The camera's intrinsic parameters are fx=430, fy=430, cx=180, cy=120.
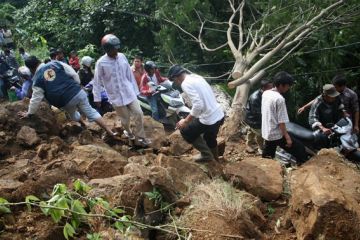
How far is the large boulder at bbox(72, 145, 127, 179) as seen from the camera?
14.0 feet

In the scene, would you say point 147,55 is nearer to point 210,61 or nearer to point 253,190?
point 210,61

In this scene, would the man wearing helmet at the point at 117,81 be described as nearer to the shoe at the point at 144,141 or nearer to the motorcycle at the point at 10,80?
the shoe at the point at 144,141

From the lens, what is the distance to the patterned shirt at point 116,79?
541 cm

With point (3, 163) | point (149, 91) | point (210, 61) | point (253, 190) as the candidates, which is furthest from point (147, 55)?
point (253, 190)

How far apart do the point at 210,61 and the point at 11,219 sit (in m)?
8.94

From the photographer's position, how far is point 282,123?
4.93 m

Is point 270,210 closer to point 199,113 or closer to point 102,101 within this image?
point 199,113

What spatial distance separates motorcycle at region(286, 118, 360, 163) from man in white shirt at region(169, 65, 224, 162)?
5.55 feet

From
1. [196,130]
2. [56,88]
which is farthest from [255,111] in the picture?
[56,88]

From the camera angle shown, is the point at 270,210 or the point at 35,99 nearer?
the point at 270,210

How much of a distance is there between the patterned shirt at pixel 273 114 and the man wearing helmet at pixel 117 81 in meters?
1.73

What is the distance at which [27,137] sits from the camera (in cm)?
559

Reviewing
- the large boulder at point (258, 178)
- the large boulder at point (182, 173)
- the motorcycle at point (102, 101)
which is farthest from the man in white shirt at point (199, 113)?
the motorcycle at point (102, 101)

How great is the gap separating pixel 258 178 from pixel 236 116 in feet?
11.6
